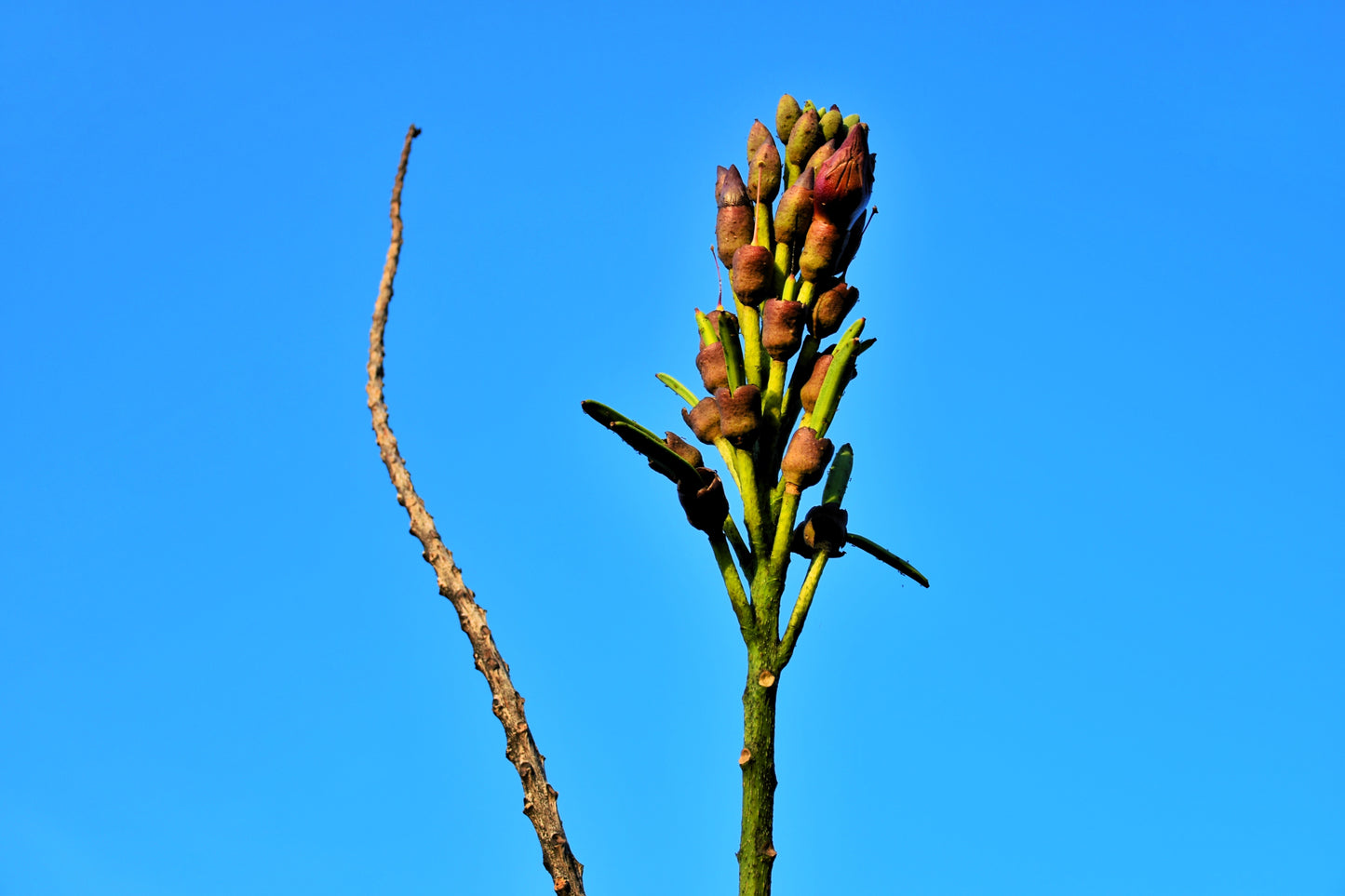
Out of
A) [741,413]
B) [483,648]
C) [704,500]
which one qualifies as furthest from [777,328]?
[483,648]

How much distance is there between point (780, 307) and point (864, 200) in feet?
1.11

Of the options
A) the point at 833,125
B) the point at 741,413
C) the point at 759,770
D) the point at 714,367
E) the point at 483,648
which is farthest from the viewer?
the point at 833,125

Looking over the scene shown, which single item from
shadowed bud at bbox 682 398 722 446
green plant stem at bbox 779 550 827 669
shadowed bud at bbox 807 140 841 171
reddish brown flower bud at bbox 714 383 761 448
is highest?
shadowed bud at bbox 807 140 841 171

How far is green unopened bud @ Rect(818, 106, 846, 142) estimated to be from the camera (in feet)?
8.50

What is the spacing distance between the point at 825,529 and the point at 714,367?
457 millimetres

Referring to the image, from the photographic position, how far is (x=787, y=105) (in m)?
2.63

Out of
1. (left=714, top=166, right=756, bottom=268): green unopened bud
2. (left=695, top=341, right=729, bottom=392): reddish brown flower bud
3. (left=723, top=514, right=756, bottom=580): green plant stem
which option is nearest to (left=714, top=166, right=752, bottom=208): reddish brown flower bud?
(left=714, top=166, right=756, bottom=268): green unopened bud

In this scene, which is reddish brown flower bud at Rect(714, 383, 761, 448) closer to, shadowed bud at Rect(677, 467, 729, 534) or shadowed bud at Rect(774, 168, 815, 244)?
shadowed bud at Rect(677, 467, 729, 534)

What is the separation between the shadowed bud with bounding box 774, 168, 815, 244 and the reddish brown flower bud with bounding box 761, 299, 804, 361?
0.21 metres

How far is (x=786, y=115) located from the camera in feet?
8.62

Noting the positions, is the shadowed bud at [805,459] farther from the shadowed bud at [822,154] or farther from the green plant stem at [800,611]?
the shadowed bud at [822,154]

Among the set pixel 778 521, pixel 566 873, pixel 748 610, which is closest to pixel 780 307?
pixel 778 521

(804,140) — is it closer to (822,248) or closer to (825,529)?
(822,248)

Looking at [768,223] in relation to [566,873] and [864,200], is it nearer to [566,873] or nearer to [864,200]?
[864,200]
